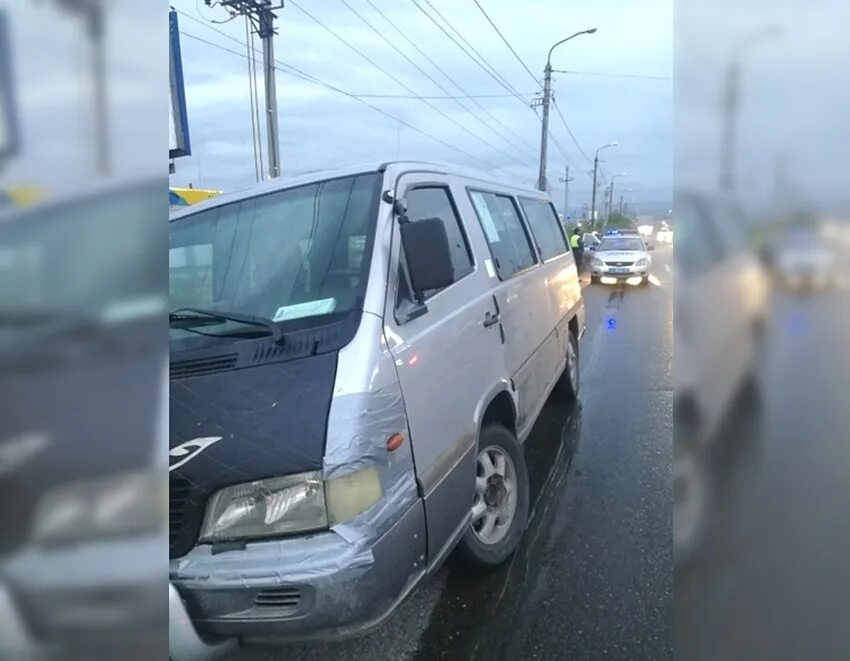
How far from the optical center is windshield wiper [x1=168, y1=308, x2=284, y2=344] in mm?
2229

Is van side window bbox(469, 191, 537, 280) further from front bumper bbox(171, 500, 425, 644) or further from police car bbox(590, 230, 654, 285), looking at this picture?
police car bbox(590, 230, 654, 285)

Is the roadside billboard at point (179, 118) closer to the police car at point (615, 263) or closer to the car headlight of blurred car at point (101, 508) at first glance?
the car headlight of blurred car at point (101, 508)

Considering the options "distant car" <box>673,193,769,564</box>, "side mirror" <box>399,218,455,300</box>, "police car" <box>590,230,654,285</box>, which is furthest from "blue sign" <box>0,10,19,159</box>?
"police car" <box>590,230,654,285</box>

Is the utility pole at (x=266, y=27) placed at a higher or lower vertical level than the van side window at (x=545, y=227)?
higher

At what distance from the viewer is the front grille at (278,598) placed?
5.84ft

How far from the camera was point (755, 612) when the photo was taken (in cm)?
72

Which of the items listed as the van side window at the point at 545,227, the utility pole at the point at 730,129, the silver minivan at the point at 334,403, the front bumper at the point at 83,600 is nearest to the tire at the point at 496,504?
the silver minivan at the point at 334,403

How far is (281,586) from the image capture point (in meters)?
1.78

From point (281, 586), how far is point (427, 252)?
123 centimetres

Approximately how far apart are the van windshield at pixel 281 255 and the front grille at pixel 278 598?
901 mm

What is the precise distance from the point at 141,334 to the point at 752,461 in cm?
73

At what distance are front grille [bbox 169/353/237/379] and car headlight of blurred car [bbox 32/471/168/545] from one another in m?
1.28

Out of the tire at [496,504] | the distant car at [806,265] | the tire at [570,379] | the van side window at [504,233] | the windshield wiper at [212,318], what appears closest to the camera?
the distant car at [806,265]

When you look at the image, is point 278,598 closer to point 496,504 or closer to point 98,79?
point 496,504
